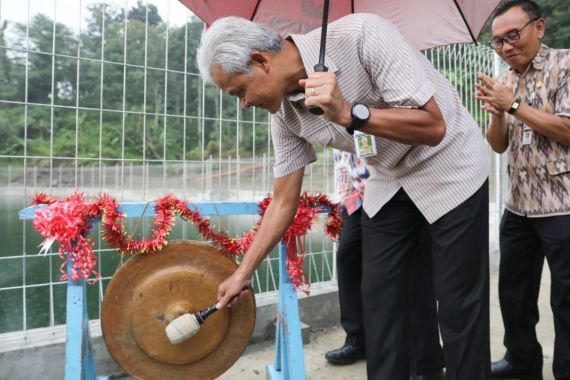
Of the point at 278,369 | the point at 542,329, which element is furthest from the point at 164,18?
the point at 542,329

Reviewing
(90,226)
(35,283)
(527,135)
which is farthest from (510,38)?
(35,283)

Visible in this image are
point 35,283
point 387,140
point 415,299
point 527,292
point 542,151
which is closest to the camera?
point 387,140

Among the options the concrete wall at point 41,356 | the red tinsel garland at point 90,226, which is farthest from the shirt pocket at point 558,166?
the concrete wall at point 41,356

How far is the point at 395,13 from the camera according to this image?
215 centimetres

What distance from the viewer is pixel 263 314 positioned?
311 cm

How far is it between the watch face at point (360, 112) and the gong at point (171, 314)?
0.96m

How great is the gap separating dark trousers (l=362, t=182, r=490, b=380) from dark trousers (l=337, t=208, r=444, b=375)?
0.13m

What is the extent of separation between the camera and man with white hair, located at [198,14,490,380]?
142 cm

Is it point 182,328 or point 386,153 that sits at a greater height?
point 386,153

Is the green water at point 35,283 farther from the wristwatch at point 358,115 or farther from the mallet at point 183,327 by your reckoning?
the wristwatch at point 358,115

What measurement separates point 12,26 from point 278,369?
93.8 inches

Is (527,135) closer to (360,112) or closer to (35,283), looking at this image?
(360,112)

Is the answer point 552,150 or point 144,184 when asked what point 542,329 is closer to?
point 552,150

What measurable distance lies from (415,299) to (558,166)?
0.89 meters
